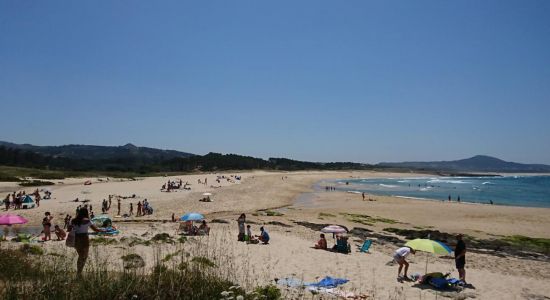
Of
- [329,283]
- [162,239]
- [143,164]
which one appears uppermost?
[143,164]

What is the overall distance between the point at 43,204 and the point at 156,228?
16.9m

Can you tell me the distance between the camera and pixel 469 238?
874 inches

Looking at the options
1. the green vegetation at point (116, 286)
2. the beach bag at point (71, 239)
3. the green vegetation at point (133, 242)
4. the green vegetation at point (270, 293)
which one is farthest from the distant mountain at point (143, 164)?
the green vegetation at point (270, 293)

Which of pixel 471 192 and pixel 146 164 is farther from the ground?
pixel 146 164

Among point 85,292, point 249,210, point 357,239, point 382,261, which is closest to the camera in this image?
point 85,292

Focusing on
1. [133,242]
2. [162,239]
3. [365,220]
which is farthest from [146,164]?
[133,242]

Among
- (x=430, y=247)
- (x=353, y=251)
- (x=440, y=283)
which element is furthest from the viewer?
(x=353, y=251)

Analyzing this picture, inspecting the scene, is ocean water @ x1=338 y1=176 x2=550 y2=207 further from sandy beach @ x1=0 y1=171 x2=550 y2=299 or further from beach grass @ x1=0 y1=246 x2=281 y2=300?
beach grass @ x1=0 y1=246 x2=281 y2=300

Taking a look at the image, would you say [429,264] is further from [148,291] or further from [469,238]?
[148,291]

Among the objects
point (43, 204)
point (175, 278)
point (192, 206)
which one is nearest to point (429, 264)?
point (175, 278)

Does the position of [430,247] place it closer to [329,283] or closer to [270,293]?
[329,283]

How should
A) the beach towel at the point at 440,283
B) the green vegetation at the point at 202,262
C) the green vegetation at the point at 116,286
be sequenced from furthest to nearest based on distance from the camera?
the beach towel at the point at 440,283 → the green vegetation at the point at 202,262 → the green vegetation at the point at 116,286

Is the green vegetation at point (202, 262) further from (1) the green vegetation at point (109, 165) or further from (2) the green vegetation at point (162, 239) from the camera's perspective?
(1) the green vegetation at point (109, 165)

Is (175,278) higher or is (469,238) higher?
(175,278)
